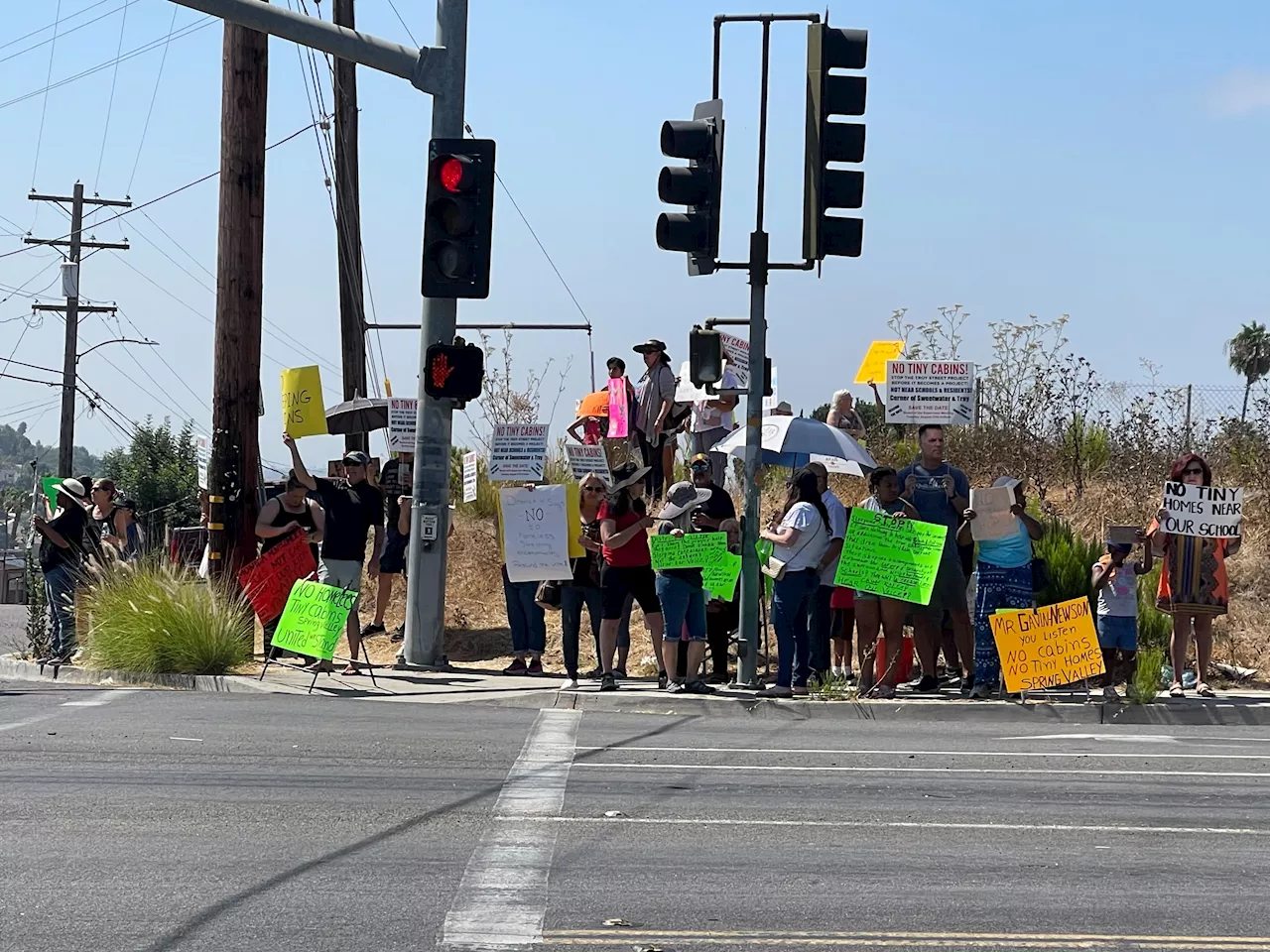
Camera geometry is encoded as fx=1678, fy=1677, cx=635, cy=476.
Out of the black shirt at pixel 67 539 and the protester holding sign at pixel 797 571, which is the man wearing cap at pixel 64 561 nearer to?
the black shirt at pixel 67 539

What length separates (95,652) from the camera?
15.2 m

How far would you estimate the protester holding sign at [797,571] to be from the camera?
1321cm

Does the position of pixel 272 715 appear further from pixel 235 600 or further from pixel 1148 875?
pixel 1148 875

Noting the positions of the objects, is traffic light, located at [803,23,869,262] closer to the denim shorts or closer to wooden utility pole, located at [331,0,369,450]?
the denim shorts

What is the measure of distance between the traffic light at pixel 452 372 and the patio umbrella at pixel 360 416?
26.7 feet

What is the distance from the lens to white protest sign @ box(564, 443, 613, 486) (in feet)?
51.4

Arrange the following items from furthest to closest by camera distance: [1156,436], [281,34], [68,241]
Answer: [68,241]
[1156,436]
[281,34]

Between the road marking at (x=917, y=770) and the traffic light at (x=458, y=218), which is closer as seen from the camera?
the road marking at (x=917, y=770)

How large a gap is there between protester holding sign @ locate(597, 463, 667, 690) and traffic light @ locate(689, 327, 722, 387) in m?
0.97

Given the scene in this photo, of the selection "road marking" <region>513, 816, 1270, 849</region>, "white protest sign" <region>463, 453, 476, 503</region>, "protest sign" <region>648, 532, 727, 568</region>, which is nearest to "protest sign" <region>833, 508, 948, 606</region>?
"protest sign" <region>648, 532, 727, 568</region>

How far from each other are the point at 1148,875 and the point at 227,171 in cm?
1167

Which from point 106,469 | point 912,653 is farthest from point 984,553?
point 106,469

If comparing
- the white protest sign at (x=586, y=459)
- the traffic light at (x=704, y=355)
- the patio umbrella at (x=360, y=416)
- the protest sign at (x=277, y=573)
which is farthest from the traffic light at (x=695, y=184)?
the patio umbrella at (x=360, y=416)

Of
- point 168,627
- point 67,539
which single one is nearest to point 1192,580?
point 168,627
